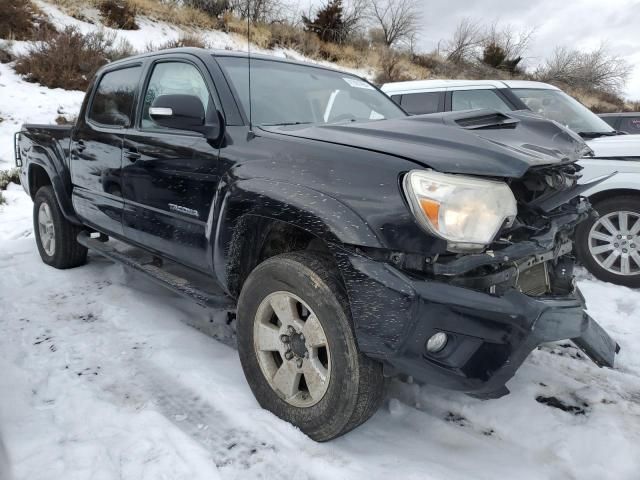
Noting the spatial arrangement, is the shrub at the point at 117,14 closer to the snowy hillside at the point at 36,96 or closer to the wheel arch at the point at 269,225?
the snowy hillside at the point at 36,96

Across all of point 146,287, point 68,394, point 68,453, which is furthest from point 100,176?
point 68,453

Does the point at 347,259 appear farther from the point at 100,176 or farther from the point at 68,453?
the point at 100,176

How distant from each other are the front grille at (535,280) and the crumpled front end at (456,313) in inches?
5.2

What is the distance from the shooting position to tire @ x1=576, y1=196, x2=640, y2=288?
12.9ft

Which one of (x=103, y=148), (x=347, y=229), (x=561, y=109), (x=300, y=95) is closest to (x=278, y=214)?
(x=347, y=229)

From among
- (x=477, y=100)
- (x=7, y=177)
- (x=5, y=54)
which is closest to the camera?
(x=477, y=100)

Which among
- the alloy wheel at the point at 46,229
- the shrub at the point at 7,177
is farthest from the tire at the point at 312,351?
the shrub at the point at 7,177

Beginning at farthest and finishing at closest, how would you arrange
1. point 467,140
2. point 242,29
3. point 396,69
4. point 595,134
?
point 396,69
point 242,29
point 595,134
point 467,140

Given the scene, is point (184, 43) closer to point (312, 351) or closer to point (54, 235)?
point (54, 235)

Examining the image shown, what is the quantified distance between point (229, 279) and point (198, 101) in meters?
0.93

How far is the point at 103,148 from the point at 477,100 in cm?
403

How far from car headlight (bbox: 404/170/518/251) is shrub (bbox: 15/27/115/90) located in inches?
446

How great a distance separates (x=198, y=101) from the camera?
2.44m

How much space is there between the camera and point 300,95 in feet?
9.30
